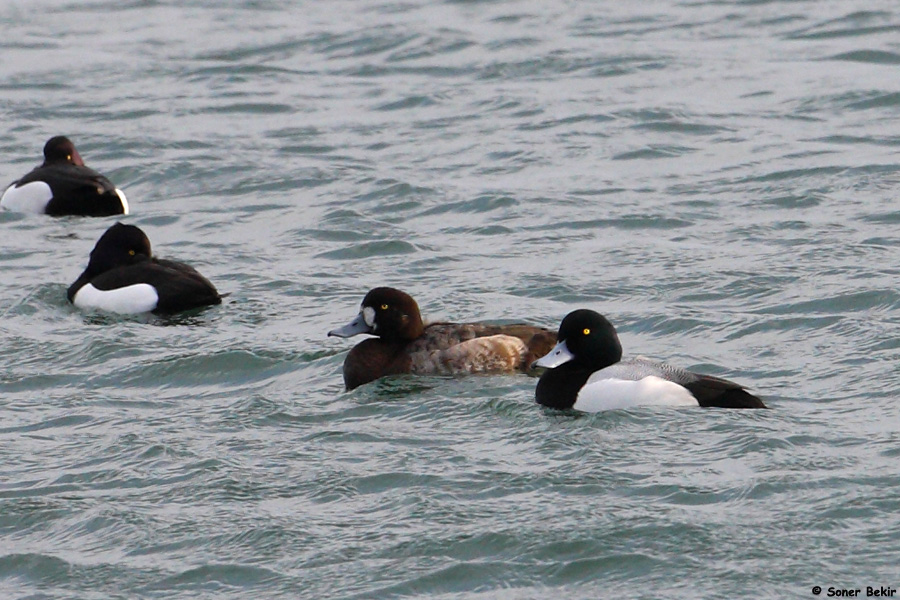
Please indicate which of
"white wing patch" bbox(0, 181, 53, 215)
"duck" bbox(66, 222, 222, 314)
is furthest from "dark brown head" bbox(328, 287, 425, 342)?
"white wing patch" bbox(0, 181, 53, 215)

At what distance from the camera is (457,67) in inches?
792

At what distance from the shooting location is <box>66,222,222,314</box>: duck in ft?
37.8

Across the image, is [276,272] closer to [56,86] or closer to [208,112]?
[208,112]

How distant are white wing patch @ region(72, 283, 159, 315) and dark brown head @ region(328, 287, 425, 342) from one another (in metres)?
2.06

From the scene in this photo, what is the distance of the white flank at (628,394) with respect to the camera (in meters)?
8.98

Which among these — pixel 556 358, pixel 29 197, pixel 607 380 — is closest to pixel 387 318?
pixel 556 358

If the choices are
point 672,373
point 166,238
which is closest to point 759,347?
point 672,373

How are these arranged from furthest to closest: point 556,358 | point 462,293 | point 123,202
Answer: point 123,202
point 462,293
point 556,358

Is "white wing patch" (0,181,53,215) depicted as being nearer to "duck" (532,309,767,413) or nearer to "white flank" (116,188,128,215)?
"white flank" (116,188,128,215)

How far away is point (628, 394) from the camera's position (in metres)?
9.08

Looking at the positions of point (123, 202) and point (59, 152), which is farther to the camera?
point (59, 152)

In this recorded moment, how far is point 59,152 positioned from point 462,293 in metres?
5.71

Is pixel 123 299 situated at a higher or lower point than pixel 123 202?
lower

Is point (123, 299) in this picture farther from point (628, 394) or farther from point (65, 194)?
point (628, 394)
